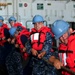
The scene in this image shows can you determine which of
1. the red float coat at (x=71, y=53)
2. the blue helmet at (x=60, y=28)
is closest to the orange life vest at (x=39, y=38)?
the blue helmet at (x=60, y=28)

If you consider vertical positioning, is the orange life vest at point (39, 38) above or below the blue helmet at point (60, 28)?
below

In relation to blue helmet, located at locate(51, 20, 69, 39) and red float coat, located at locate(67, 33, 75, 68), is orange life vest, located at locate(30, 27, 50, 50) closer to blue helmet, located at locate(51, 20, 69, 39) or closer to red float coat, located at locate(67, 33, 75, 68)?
blue helmet, located at locate(51, 20, 69, 39)

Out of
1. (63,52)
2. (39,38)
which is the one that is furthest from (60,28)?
(39,38)

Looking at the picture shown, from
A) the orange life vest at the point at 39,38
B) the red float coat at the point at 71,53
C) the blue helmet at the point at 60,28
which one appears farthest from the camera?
the orange life vest at the point at 39,38

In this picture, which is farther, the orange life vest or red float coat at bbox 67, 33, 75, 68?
the orange life vest

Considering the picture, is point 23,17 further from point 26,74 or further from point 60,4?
point 26,74

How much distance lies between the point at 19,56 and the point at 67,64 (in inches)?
120

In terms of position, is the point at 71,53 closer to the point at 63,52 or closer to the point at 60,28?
the point at 63,52

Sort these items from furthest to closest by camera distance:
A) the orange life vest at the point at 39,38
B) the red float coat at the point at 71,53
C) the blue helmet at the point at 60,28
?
the orange life vest at the point at 39,38, the blue helmet at the point at 60,28, the red float coat at the point at 71,53

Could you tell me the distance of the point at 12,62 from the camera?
22.6 feet

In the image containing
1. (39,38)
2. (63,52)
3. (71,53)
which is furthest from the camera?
(39,38)

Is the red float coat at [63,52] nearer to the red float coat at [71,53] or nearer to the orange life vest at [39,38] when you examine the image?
the red float coat at [71,53]

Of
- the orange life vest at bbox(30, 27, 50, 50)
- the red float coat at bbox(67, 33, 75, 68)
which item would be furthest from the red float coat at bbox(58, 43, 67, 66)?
the orange life vest at bbox(30, 27, 50, 50)

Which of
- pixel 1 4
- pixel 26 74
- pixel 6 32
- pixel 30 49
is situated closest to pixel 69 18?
pixel 1 4
